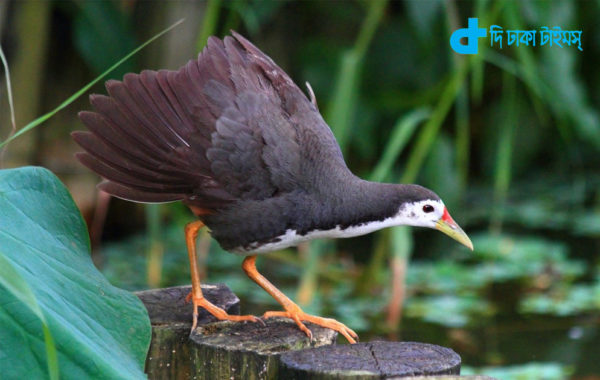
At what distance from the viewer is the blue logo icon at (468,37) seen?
12.5ft

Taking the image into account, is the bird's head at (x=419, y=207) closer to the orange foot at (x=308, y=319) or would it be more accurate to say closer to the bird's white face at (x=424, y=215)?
the bird's white face at (x=424, y=215)

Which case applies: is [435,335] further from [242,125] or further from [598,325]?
[242,125]

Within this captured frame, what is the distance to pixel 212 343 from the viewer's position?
1.99 metres

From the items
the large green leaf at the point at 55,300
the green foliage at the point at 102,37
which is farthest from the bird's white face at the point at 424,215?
the green foliage at the point at 102,37

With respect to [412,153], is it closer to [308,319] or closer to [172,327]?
[308,319]

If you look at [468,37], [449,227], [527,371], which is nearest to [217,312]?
[449,227]

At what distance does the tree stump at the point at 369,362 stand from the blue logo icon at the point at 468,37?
2165 mm

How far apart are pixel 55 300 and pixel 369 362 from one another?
567 millimetres

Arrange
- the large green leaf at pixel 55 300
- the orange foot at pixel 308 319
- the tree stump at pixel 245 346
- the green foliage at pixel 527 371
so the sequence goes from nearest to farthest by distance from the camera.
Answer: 1. the large green leaf at pixel 55 300
2. the tree stump at pixel 245 346
3. the orange foot at pixel 308 319
4. the green foliage at pixel 527 371

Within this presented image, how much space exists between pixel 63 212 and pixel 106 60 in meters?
2.91

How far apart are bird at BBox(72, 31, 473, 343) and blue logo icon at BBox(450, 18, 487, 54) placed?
1.51 metres

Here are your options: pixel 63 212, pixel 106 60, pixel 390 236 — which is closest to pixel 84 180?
A: pixel 106 60

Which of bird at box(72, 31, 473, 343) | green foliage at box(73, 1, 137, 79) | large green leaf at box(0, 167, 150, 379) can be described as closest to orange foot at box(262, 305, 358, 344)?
bird at box(72, 31, 473, 343)

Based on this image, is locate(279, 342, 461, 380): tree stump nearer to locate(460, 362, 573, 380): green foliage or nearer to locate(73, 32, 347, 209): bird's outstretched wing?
locate(73, 32, 347, 209): bird's outstretched wing
